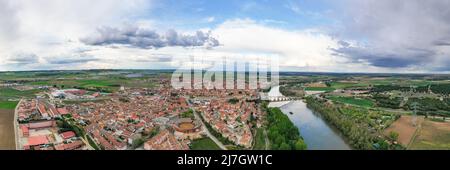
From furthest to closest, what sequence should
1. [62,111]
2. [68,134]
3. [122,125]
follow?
[62,111]
[122,125]
[68,134]

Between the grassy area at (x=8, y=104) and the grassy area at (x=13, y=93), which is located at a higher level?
the grassy area at (x=13, y=93)

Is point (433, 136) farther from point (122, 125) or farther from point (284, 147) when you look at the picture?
point (122, 125)

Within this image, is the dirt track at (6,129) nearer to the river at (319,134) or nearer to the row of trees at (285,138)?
the row of trees at (285,138)

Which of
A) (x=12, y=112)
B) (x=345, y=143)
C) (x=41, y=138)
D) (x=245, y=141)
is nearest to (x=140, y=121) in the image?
(x=41, y=138)

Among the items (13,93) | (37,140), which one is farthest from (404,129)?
(13,93)

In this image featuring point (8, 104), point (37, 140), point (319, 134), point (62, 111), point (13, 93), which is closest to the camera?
point (37, 140)

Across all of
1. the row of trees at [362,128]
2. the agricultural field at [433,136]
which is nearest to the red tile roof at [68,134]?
the row of trees at [362,128]

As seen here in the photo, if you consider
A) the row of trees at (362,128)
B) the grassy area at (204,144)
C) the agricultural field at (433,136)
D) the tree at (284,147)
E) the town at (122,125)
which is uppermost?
the town at (122,125)

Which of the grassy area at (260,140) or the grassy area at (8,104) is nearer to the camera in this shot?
the grassy area at (260,140)
